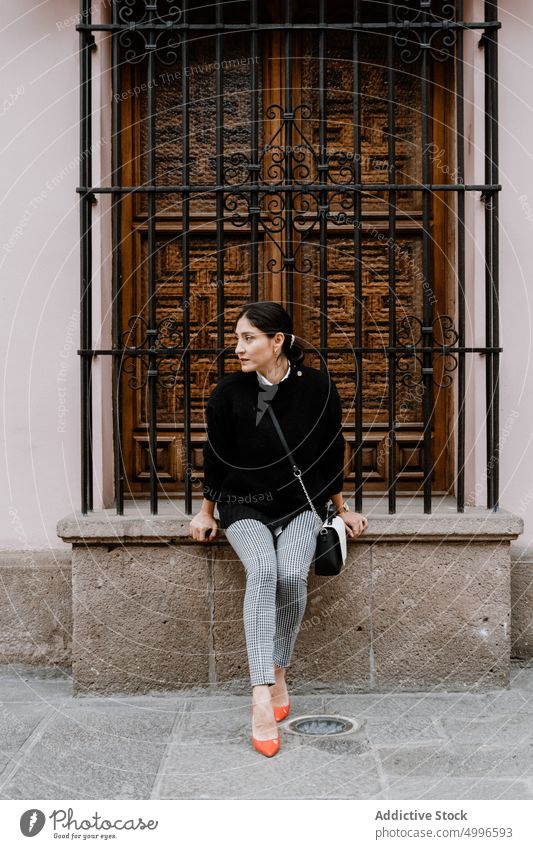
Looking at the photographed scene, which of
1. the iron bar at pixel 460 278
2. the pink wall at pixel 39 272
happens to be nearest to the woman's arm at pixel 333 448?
the iron bar at pixel 460 278

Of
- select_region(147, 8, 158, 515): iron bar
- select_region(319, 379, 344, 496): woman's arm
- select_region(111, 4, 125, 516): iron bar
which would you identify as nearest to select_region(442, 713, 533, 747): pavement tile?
select_region(319, 379, 344, 496): woman's arm

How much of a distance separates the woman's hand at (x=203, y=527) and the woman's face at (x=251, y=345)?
2.48 feet

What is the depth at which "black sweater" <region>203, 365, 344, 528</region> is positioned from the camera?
430 centimetres

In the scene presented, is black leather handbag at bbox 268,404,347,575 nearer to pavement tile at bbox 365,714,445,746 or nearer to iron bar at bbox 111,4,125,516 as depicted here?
pavement tile at bbox 365,714,445,746

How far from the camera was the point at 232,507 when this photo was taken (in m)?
4.36

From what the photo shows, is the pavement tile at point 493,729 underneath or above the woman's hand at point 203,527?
underneath

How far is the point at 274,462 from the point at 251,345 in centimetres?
54

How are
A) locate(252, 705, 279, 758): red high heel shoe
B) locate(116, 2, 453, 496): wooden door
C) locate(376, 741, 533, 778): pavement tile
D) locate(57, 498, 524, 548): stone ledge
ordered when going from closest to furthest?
locate(376, 741, 533, 778): pavement tile < locate(252, 705, 279, 758): red high heel shoe < locate(57, 498, 524, 548): stone ledge < locate(116, 2, 453, 496): wooden door

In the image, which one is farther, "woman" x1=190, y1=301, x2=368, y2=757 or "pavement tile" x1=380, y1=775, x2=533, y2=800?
"woman" x1=190, y1=301, x2=368, y2=757

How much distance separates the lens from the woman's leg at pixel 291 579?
13.8 feet

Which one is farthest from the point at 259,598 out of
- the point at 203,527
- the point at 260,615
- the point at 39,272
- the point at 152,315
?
the point at 39,272

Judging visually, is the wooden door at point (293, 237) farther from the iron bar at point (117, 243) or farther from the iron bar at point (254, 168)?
the iron bar at point (254, 168)

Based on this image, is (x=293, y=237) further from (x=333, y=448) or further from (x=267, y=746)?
(x=267, y=746)

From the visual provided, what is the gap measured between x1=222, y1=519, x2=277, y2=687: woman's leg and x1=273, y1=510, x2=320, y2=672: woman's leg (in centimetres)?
6
